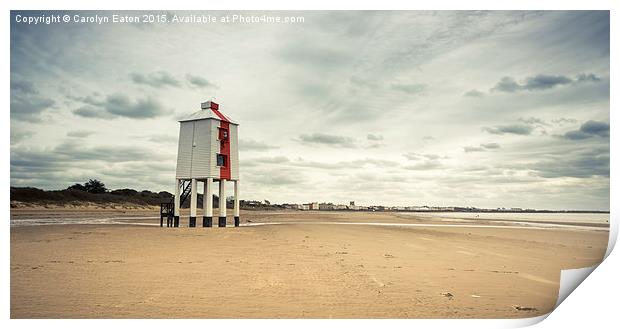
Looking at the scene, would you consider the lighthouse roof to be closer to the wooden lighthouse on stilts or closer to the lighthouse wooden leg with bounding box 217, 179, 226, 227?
the wooden lighthouse on stilts

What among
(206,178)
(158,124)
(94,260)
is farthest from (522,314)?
(206,178)

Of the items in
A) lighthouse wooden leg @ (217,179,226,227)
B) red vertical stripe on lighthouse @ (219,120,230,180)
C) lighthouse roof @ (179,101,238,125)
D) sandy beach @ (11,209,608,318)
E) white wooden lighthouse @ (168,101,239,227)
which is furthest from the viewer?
lighthouse wooden leg @ (217,179,226,227)

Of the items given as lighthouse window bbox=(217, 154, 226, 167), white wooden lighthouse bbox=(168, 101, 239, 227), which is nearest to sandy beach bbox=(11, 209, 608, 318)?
white wooden lighthouse bbox=(168, 101, 239, 227)

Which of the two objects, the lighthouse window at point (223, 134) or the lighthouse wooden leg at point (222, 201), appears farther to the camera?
the lighthouse wooden leg at point (222, 201)

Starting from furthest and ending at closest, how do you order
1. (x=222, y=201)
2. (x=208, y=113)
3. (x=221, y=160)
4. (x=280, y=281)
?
(x=222, y=201) < (x=221, y=160) < (x=208, y=113) < (x=280, y=281)

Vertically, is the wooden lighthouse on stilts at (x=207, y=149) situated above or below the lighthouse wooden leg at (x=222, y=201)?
above

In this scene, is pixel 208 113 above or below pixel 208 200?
above

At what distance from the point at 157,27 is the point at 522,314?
24.2ft

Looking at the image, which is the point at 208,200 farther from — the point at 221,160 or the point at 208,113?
the point at 208,113

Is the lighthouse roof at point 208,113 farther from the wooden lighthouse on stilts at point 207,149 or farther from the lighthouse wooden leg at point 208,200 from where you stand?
the lighthouse wooden leg at point 208,200

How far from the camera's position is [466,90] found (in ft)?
30.0

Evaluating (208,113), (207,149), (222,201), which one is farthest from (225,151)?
(222,201)

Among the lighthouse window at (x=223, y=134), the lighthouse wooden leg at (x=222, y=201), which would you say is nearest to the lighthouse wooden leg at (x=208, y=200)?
the lighthouse wooden leg at (x=222, y=201)

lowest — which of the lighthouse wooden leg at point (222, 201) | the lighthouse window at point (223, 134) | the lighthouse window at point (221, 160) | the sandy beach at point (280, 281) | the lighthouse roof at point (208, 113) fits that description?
the sandy beach at point (280, 281)
